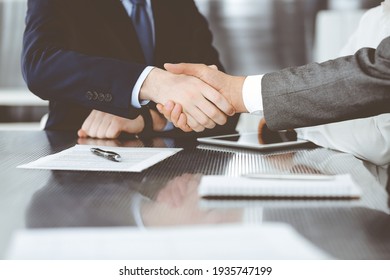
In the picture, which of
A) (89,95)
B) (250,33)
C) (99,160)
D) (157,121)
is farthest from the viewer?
(250,33)

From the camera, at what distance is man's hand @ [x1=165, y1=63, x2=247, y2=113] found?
1.51 meters

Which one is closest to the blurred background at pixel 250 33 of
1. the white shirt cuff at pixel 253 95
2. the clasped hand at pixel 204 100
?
the clasped hand at pixel 204 100

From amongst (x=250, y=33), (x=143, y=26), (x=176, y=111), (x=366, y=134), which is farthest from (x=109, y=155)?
(x=250, y=33)

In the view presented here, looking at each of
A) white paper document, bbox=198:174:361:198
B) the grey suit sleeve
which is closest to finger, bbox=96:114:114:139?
the grey suit sleeve

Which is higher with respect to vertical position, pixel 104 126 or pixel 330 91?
pixel 330 91

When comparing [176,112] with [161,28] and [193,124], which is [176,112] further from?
[161,28]

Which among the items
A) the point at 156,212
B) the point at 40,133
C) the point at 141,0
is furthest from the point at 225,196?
the point at 141,0

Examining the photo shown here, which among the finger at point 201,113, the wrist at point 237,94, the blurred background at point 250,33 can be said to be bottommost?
the blurred background at point 250,33

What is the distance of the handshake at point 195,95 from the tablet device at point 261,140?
0.31 ft

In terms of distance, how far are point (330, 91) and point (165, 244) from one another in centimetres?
72

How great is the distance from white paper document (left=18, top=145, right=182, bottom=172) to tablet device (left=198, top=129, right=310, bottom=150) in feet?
0.45

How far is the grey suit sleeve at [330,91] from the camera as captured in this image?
1190 mm

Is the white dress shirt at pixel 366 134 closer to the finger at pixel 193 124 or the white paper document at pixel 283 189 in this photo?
the finger at pixel 193 124

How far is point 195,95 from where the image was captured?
1.54m
